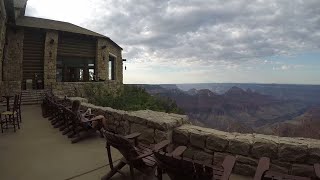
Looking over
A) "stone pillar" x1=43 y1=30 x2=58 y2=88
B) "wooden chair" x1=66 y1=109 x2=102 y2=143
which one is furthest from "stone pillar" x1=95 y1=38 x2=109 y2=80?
"wooden chair" x1=66 y1=109 x2=102 y2=143

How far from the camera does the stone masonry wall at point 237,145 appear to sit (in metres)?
3.81

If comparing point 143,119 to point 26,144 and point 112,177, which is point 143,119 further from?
point 26,144

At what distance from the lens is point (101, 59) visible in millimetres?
22688

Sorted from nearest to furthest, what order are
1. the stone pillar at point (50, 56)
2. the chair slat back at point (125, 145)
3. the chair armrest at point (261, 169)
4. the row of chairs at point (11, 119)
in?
1. the chair armrest at point (261, 169)
2. the chair slat back at point (125, 145)
3. the row of chairs at point (11, 119)
4. the stone pillar at point (50, 56)

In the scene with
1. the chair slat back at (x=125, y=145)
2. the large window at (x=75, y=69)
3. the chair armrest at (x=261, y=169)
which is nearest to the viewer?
the chair armrest at (x=261, y=169)

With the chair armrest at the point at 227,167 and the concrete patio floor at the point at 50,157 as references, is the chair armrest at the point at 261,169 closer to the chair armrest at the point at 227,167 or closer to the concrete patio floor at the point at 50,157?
the chair armrest at the point at 227,167

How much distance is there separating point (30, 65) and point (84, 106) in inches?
502

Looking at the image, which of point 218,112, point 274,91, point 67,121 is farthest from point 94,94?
point 274,91

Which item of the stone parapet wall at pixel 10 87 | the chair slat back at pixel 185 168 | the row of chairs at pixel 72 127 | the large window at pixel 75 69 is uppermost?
the large window at pixel 75 69

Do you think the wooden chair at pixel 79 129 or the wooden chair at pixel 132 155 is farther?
the wooden chair at pixel 79 129

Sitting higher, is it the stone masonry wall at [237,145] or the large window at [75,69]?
the large window at [75,69]

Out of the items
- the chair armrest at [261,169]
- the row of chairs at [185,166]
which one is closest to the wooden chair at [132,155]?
the row of chairs at [185,166]

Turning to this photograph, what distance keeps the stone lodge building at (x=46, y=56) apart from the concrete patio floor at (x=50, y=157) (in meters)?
A: 11.2

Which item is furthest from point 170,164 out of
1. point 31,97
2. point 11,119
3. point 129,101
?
point 31,97
